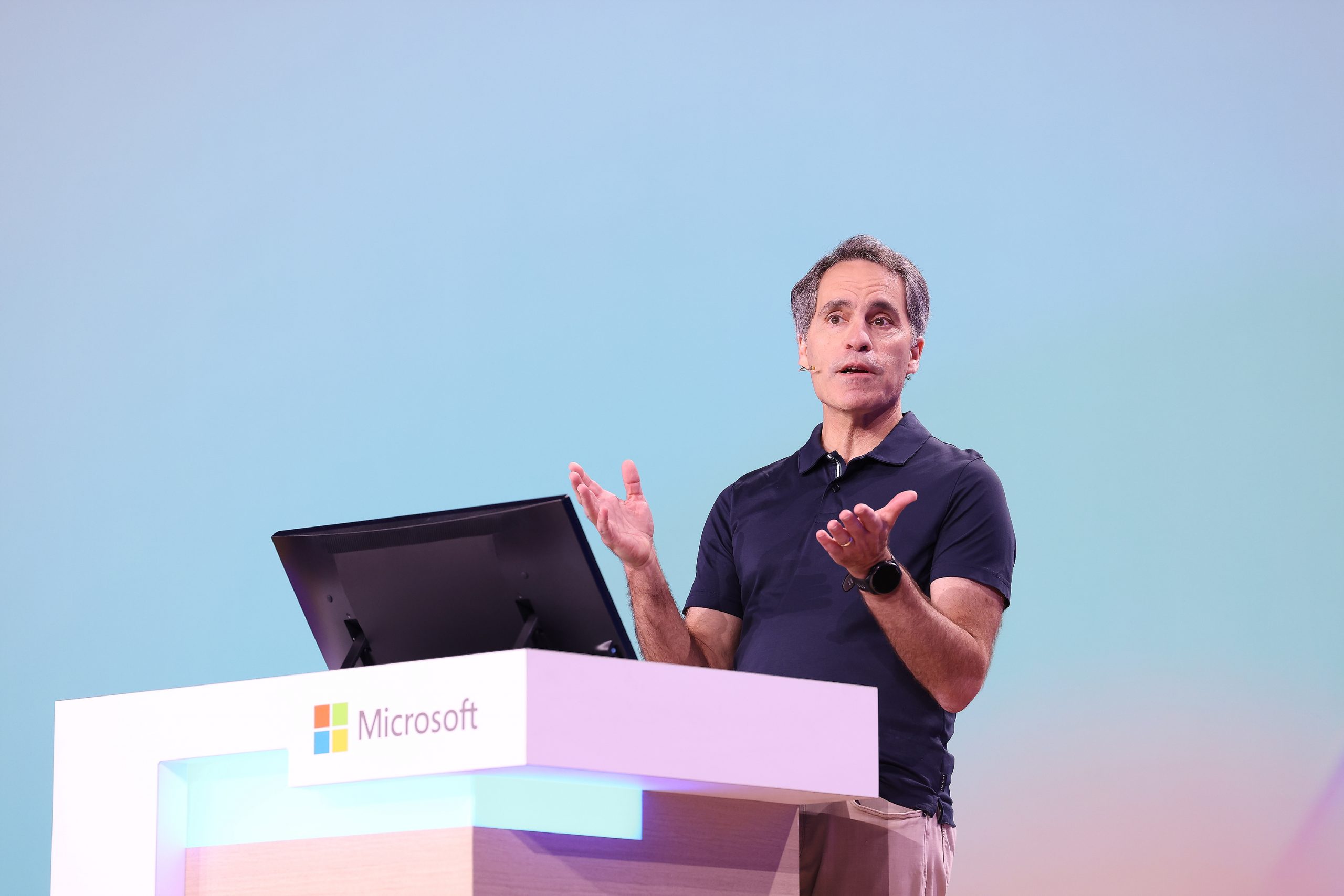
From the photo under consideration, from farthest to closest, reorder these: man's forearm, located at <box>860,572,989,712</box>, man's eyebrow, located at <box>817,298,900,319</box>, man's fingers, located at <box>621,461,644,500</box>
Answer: man's eyebrow, located at <box>817,298,900,319</box> → man's fingers, located at <box>621,461,644,500</box> → man's forearm, located at <box>860,572,989,712</box>

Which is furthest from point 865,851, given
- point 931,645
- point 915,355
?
point 915,355

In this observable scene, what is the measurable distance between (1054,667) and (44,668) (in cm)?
245

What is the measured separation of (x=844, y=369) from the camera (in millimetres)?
2373

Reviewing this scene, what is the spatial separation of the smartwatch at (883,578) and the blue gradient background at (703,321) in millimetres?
1493

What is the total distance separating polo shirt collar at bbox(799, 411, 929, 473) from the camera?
229 cm

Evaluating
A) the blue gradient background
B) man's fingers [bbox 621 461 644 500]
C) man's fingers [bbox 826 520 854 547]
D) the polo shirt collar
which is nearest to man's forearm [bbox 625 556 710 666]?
man's fingers [bbox 621 461 644 500]

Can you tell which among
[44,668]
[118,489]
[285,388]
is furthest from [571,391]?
[44,668]

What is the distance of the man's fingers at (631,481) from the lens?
2.09 m

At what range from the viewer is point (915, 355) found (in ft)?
8.09

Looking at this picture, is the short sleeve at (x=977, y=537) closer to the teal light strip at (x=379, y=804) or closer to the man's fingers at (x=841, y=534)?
the man's fingers at (x=841, y=534)

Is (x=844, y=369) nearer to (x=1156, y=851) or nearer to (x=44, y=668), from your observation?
(x=1156, y=851)

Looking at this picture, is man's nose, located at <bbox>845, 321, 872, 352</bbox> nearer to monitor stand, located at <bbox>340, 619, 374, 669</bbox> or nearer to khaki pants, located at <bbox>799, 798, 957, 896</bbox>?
khaki pants, located at <bbox>799, 798, 957, 896</bbox>

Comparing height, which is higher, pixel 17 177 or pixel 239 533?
pixel 17 177

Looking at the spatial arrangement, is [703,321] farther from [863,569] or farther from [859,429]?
[863,569]
